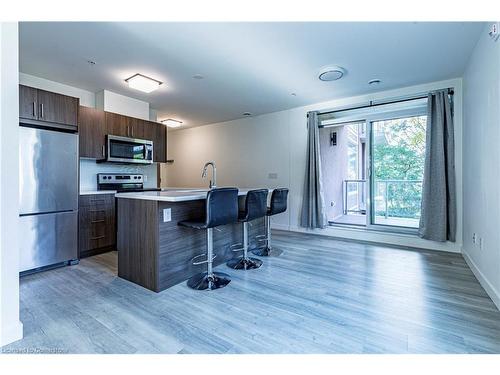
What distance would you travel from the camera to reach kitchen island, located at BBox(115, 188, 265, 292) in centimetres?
240

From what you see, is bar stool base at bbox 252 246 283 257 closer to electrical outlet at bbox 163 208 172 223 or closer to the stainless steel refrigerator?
electrical outlet at bbox 163 208 172 223

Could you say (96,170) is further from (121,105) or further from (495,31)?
(495,31)

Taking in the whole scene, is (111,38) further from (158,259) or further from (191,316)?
(191,316)

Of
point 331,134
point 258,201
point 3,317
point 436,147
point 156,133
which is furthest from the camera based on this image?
point 331,134

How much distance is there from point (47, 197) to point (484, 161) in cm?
484

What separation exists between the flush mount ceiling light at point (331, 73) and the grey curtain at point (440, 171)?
1510mm

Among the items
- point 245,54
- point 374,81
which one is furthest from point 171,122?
point 374,81

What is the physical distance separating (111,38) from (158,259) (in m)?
2.29

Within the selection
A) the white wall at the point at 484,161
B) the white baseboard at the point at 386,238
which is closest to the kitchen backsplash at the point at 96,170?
the white baseboard at the point at 386,238

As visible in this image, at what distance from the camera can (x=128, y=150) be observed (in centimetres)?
429

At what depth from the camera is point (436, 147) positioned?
3.65 meters

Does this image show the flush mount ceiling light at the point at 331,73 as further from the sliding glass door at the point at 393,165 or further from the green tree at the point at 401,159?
the green tree at the point at 401,159
